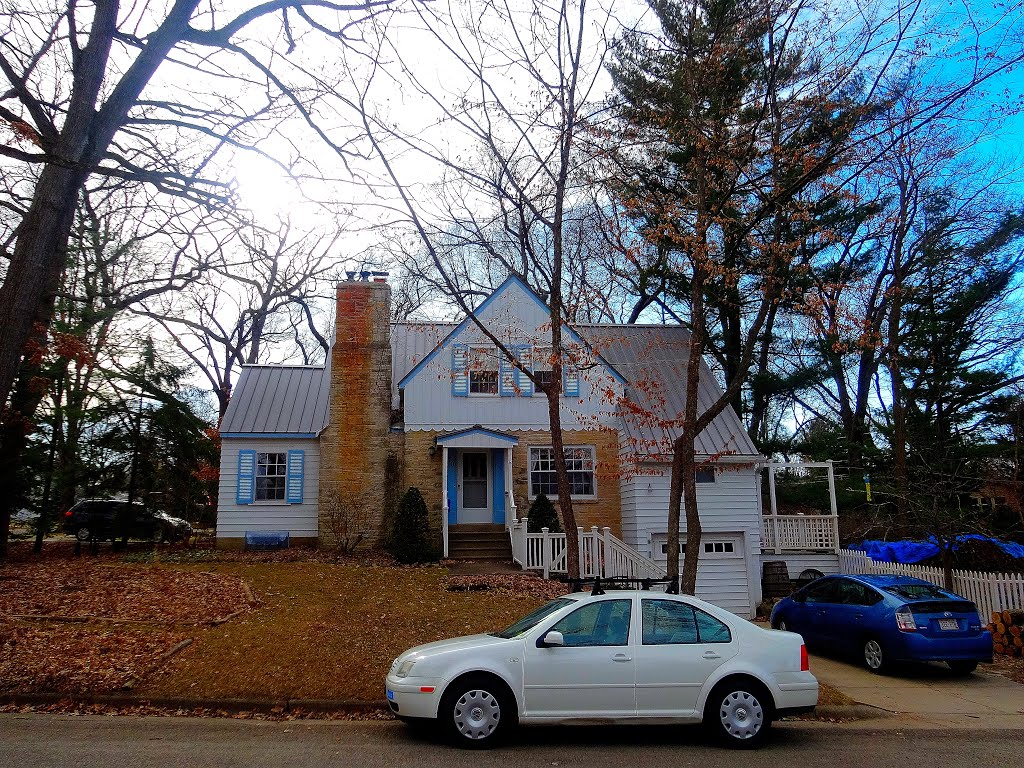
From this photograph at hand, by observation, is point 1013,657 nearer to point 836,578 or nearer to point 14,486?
point 836,578

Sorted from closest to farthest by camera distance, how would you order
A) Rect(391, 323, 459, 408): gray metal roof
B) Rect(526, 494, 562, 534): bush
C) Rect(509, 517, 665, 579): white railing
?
Rect(509, 517, 665, 579): white railing
Rect(526, 494, 562, 534): bush
Rect(391, 323, 459, 408): gray metal roof

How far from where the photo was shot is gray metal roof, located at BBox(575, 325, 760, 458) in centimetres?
2209

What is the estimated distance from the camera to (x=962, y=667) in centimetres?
1213

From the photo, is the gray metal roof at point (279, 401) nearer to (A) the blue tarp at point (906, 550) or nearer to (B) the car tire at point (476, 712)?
(A) the blue tarp at point (906, 550)

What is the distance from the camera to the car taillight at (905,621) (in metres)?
11.8

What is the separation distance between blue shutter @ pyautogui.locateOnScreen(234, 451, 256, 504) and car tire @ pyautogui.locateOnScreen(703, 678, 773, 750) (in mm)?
16586

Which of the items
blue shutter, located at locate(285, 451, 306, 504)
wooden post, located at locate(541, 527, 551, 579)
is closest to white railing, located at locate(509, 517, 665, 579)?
wooden post, located at locate(541, 527, 551, 579)

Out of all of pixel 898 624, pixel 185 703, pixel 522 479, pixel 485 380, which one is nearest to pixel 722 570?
pixel 522 479

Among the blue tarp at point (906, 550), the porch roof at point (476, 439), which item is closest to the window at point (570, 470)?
the porch roof at point (476, 439)

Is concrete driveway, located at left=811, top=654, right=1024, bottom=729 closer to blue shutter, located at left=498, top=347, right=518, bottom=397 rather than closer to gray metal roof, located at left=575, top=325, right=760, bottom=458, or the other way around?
gray metal roof, located at left=575, top=325, right=760, bottom=458

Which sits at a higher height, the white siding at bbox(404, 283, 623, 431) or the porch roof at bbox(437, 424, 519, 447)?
Answer: the white siding at bbox(404, 283, 623, 431)

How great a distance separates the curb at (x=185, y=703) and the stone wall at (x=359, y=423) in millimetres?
11953

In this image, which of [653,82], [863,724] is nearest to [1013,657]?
[863,724]

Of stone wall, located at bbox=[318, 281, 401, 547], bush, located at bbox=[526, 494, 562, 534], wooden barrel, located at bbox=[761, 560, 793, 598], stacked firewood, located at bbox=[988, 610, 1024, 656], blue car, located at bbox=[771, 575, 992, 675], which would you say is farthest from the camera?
wooden barrel, located at bbox=[761, 560, 793, 598]
